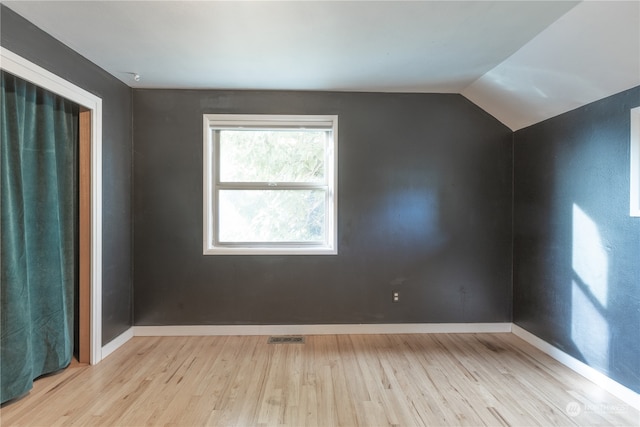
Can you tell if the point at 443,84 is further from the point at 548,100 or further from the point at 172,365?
the point at 172,365

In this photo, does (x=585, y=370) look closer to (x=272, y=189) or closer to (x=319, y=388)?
(x=319, y=388)

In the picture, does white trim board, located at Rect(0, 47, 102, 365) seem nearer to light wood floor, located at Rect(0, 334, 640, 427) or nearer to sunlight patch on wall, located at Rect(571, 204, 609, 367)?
light wood floor, located at Rect(0, 334, 640, 427)

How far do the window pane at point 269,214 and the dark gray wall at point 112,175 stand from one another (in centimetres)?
86

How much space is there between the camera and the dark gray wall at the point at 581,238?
77.9 inches

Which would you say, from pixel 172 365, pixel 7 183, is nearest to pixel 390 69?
pixel 7 183

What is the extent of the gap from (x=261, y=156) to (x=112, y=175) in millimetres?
1310

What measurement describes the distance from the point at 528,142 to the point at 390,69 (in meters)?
1.53

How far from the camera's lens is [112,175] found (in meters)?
2.61

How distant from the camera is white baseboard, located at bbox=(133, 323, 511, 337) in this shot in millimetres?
2898

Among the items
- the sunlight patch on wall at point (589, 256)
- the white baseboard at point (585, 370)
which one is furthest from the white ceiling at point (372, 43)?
the white baseboard at point (585, 370)

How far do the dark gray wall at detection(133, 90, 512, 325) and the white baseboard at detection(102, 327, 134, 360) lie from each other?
13 cm

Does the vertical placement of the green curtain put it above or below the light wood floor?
above

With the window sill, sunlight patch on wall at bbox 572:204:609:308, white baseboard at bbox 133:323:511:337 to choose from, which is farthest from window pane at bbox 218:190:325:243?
sunlight patch on wall at bbox 572:204:609:308

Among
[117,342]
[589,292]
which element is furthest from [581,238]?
[117,342]
